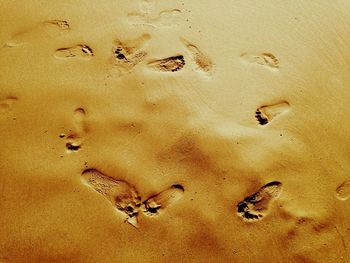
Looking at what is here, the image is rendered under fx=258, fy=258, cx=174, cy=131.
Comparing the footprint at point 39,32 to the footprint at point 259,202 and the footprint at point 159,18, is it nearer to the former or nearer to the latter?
the footprint at point 159,18

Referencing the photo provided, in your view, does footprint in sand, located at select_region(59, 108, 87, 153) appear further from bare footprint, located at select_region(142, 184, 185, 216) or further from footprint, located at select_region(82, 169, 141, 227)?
bare footprint, located at select_region(142, 184, 185, 216)

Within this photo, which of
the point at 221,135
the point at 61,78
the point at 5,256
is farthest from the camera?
the point at 61,78

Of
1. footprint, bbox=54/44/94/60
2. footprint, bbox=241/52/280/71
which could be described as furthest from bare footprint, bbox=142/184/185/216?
footprint, bbox=54/44/94/60

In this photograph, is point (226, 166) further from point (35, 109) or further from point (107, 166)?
point (35, 109)

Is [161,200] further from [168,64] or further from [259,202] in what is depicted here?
[168,64]

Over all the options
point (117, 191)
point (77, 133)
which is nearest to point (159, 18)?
point (77, 133)

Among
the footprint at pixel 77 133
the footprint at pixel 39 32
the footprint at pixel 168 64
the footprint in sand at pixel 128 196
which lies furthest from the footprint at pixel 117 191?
the footprint at pixel 39 32

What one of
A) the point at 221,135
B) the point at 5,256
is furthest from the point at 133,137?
the point at 5,256
